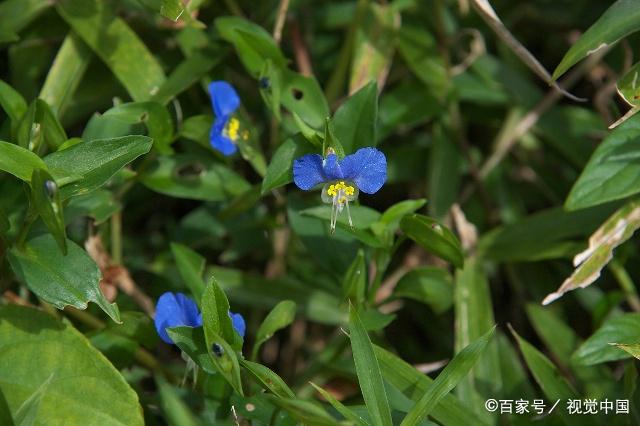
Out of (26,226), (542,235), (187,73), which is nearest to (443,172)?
(542,235)

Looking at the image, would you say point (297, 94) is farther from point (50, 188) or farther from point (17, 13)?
point (50, 188)

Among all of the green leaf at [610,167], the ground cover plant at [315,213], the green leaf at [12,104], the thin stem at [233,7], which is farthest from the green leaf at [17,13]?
the green leaf at [610,167]

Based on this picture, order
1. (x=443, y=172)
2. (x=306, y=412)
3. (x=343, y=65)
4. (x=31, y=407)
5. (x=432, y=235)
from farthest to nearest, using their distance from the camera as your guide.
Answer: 1. (x=443, y=172)
2. (x=343, y=65)
3. (x=432, y=235)
4. (x=31, y=407)
5. (x=306, y=412)

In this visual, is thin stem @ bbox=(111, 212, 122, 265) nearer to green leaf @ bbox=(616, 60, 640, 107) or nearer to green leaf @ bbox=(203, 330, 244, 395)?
green leaf @ bbox=(203, 330, 244, 395)

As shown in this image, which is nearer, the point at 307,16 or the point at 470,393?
the point at 470,393

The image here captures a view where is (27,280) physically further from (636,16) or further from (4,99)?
(636,16)

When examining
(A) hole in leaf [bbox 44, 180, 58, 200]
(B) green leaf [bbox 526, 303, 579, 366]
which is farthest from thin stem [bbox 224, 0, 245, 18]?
(B) green leaf [bbox 526, 303, 579, 366]

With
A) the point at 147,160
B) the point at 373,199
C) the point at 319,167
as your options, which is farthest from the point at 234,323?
the point at 373,199
